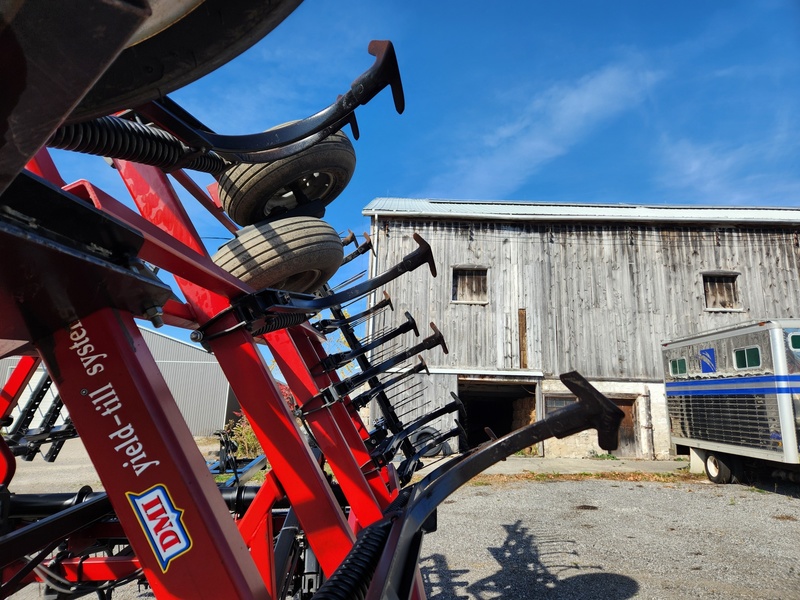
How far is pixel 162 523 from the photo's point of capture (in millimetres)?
1411

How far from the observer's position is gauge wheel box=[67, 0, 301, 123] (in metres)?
0.88

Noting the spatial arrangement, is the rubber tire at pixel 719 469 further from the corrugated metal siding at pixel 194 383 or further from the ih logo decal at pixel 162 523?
the corrugated metal siding at pixel 194 383

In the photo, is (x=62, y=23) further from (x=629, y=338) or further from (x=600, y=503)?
(x=629, y=338)

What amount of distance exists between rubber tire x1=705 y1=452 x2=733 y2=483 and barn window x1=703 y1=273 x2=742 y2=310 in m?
5.83

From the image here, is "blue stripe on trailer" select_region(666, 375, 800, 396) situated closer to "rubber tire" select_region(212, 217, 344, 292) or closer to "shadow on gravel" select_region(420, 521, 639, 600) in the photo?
"shadow on gravel" select_region(420, 521, 639, 600)

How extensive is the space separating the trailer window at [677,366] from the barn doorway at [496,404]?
11.5 ft

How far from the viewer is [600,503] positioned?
9.00 meters

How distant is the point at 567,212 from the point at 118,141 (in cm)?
1655

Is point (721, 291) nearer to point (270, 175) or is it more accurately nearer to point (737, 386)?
point (737, 386)

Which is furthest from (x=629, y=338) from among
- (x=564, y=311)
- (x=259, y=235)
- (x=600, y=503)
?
(x=259, y=235)

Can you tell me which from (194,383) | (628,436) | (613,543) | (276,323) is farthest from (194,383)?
(276,323)

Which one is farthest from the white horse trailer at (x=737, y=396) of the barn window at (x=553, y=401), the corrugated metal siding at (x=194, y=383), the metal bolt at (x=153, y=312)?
the corrugated metal siding at (x=194, y=383)

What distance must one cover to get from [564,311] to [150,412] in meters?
14.8

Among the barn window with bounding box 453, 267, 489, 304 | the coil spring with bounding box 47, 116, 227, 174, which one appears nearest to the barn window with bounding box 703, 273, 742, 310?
the barn window with bounding box 453, 267, 489, 304
